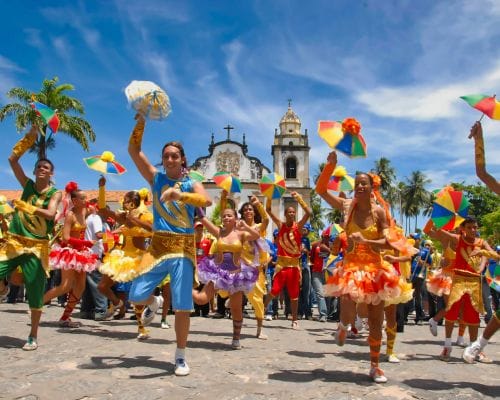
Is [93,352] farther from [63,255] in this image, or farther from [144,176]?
[63,255]

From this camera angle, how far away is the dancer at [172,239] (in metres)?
4.70

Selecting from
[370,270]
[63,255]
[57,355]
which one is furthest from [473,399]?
[63,255]

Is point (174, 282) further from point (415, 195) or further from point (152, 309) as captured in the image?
point (415, 195)

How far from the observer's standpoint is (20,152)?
19.2 feet

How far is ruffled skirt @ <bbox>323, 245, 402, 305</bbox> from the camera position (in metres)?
4.58

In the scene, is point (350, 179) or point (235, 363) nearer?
point (235, 363)

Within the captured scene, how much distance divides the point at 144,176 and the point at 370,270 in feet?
8.14

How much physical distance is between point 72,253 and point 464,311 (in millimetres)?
5848

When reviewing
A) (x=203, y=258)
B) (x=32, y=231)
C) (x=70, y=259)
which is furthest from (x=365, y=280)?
(x=70, y=259)

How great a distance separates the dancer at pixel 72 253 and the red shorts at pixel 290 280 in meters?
Answer: 3.48

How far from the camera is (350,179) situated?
22.7 feet

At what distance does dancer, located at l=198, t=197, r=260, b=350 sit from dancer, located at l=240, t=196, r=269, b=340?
1.01 feet

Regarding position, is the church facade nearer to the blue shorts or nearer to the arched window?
the arched window

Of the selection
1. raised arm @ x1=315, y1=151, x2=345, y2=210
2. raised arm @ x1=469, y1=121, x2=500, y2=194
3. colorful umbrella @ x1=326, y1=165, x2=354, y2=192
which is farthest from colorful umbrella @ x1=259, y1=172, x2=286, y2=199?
raised arm @ x1=469, y1=121, x2=500, y2=194
